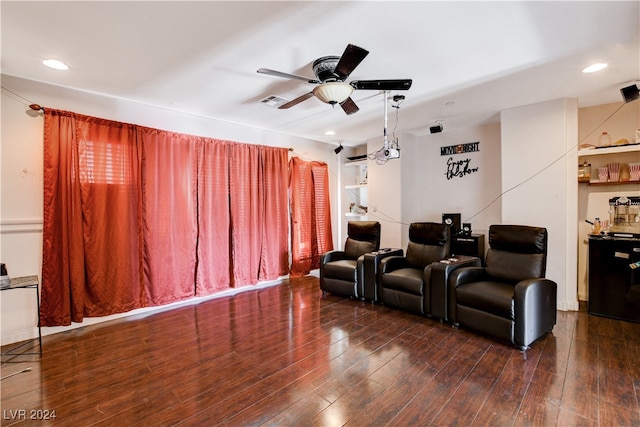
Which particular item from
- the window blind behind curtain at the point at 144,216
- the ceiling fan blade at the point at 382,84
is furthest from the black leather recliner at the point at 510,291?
the window blind behind curtain at the point at 144,216

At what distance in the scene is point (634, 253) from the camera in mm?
3164

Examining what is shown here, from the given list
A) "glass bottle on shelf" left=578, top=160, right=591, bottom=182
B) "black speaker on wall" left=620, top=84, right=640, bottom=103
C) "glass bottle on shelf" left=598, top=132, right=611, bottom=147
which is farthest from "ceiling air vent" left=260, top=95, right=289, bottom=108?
"glass bottle on shelf" left=598, top=132, right=611, bottom=147

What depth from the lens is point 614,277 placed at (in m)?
3.30

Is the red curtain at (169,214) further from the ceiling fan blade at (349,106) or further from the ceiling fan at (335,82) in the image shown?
the ceiling fan blade at (349,106)

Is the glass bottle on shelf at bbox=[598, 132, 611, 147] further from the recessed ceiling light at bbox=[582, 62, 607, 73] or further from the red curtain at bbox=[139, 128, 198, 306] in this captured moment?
the red curtain at bbox=[139, 128, 198, 306]

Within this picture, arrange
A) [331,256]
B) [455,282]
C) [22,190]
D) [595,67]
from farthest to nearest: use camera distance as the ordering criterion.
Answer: [331,256] → [455,282] → [22,190] → [595,67]

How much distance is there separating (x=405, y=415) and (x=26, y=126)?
Answer: 425 cm

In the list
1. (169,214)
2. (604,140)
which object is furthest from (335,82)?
(604,140)

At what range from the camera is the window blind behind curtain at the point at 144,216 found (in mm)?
3064

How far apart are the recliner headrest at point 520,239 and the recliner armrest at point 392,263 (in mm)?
1096

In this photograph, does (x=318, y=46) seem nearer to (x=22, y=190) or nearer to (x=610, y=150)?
(x=22, y=190)

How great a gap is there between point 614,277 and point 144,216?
5510 millimetres

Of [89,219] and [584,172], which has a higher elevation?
[584,172]

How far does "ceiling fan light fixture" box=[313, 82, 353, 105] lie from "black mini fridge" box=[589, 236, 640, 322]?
338 centimetres
